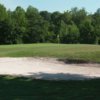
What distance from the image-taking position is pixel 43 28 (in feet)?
281

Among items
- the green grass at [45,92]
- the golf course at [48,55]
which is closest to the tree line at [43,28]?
the golf course at [48,55]

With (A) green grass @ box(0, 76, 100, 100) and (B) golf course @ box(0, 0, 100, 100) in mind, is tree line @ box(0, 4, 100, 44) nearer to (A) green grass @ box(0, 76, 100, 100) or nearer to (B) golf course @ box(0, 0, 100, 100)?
(B) golf course @ box(0, 0, 100, 100)

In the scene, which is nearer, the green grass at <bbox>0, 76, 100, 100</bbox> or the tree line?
the green grass at <bbox>0, 76, 100, 100</bbox>

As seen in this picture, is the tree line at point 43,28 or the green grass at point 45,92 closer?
the green grass at point 45,92

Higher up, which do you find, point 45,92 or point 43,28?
point 45,92

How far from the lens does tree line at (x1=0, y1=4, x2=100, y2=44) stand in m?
75.7

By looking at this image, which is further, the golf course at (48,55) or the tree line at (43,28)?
the tree line at (43,28)

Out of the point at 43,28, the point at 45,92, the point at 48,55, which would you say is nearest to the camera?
the point at 45,92

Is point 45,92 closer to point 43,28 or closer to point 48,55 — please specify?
point 48,55

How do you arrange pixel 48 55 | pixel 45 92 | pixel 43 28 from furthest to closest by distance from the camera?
1. pixel 43 28
2. pixel 48 55
3. pixel 45 92

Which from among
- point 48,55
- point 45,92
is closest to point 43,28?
point 48,55

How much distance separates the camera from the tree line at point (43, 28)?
7569 centimetres

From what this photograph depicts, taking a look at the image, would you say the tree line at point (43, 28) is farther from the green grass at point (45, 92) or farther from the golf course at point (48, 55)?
the green grass at point (45, 92)

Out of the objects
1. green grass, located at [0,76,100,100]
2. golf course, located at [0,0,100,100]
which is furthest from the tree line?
green grass, located at [0,76,100,100]
